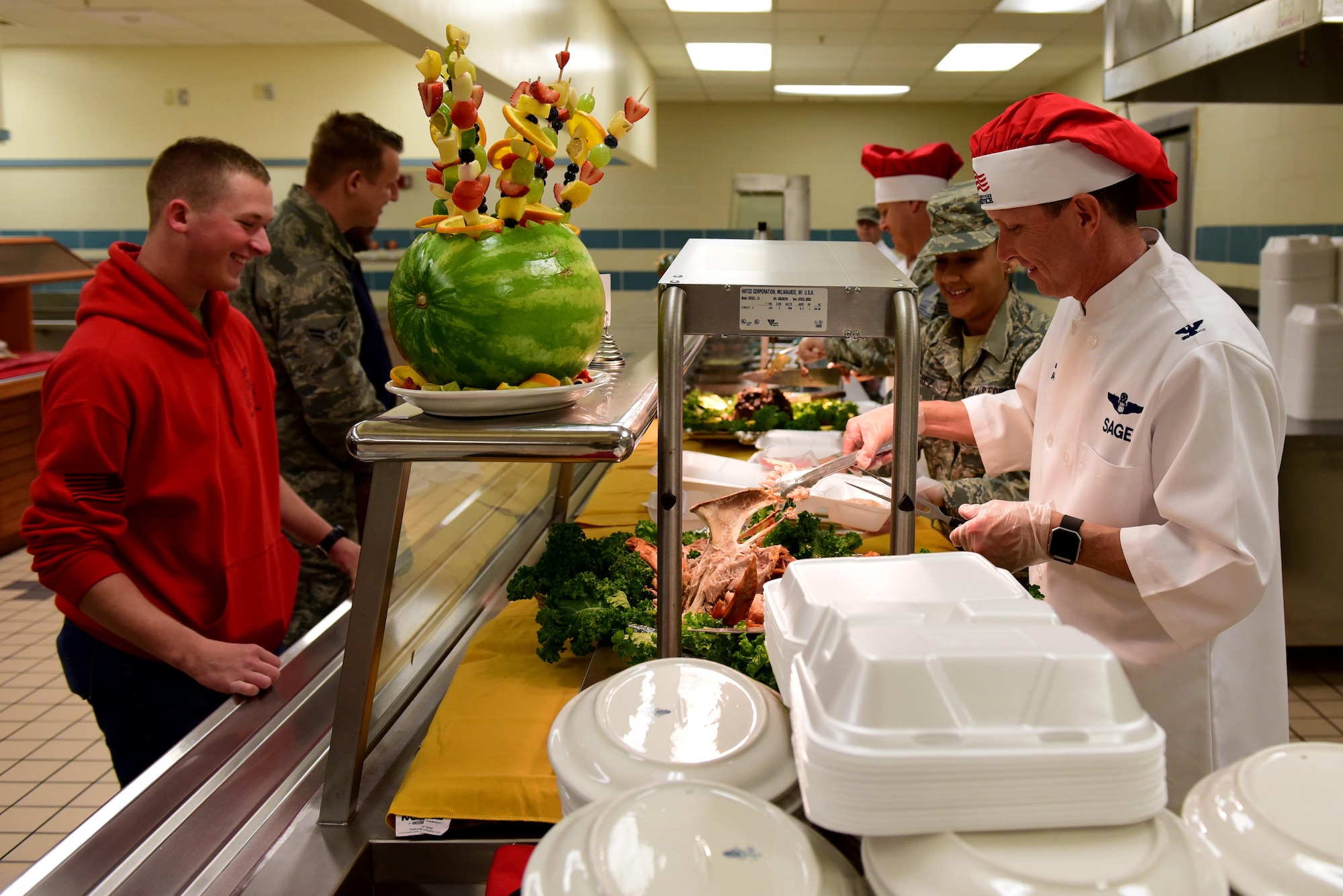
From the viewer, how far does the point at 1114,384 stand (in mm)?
1820

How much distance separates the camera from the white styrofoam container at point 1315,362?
12.9 feet

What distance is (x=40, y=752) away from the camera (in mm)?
3625

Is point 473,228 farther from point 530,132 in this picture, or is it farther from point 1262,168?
point 1262,168

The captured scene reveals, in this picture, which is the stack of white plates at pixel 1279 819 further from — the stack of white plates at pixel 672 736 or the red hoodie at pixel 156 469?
the red hoodie at pixel 156 469

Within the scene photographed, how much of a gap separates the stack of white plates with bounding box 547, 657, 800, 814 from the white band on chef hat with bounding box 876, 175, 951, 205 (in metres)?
4.46

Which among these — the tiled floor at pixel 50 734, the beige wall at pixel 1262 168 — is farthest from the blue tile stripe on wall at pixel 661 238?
the tiled floor at pixel 50 734

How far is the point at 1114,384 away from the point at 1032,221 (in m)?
0.35

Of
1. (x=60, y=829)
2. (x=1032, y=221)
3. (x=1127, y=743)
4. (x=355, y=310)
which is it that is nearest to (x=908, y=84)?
(x=355, y=310)

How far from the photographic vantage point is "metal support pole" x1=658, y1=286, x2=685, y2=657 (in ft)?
4.17

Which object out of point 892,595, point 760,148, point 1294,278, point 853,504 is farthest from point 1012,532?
point 760,148

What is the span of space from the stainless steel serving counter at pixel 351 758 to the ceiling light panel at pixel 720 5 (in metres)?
Result: 5.90

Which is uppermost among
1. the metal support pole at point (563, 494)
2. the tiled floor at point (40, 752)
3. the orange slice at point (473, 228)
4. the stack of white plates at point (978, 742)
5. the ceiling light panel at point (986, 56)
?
A: the ceiling light panel at point (986, 56)

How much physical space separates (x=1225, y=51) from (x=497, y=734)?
2.79 meters

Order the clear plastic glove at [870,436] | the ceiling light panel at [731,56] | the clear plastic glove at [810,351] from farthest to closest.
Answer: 1. the ceiling light panel at [731,56]
2. the clear plastic glove at [810,351]
3. the clear plastic glove at [870,436]
